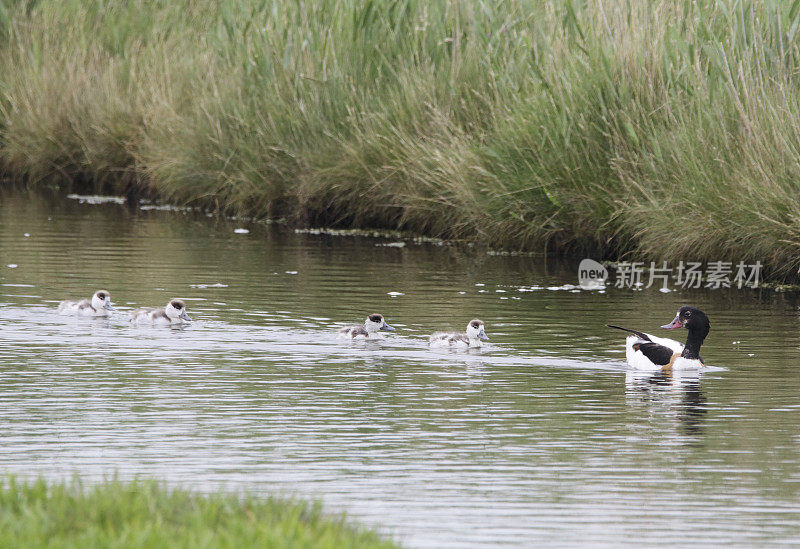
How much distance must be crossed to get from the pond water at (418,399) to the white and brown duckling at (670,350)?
0.19 meters

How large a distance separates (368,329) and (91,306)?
2.80 meters

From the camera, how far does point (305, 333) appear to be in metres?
12.6

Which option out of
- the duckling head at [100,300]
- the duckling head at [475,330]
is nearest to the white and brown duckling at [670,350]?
the duckling head at [475,330]

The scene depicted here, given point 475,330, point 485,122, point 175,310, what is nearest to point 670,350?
point 475,330

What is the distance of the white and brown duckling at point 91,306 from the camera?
13.3m

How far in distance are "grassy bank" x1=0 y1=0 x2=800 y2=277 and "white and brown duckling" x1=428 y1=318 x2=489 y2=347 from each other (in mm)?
4085

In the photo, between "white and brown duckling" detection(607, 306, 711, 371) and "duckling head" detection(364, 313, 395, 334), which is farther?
"duckling head" detection(364, 313, 395, 334)

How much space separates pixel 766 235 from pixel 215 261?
6632 millimetres

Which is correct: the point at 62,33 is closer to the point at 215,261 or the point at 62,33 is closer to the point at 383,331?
the point at 215,261

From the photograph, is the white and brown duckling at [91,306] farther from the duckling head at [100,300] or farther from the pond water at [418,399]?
the pond water at [418,399]

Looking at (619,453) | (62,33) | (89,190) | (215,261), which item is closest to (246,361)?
(619,453)

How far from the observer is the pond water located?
7.09 meters

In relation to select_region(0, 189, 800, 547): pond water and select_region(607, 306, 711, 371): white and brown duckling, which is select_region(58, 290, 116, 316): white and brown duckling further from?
select_region(607, 306, 711, 371): white and brown duckling

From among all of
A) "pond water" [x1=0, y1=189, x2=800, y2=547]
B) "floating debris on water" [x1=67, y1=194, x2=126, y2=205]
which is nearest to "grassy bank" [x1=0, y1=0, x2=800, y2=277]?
"floating debris on water" [x1=67, y1=194, x2=126, y2=205]
